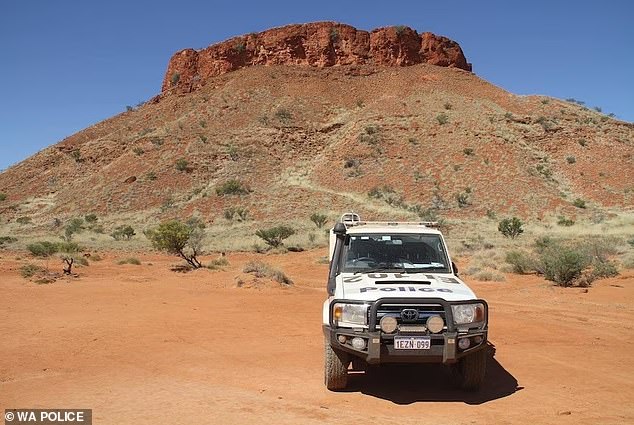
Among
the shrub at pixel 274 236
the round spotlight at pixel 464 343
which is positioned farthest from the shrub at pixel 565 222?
the round spotlight at pixel 464 343

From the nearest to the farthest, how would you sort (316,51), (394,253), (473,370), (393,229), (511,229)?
(473,370) < (394,253) < (393,229) < (511,229) < (316,51)

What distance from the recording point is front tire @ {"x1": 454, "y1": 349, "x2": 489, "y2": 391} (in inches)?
245

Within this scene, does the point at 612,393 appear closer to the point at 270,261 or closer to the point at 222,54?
the point at 270,261

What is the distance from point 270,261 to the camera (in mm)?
24531

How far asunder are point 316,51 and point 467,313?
7109 centimetres

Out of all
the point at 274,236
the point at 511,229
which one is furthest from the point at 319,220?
the point at 511,229

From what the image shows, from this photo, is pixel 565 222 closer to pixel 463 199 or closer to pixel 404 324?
pixel 463 199

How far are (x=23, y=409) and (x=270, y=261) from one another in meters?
18.9

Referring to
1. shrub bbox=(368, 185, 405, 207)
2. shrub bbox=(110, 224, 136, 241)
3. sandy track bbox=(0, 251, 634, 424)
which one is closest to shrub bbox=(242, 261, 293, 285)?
sandy track bbox=(0, 251, 634, 424)

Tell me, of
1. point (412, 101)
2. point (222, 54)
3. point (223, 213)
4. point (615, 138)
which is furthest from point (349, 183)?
point (222, 54)

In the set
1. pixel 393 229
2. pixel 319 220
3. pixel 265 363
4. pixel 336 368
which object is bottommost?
pixel 265 363

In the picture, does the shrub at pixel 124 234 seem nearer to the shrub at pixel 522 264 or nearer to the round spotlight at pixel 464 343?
the shrub at pixel 522 264

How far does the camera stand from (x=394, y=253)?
7.51m

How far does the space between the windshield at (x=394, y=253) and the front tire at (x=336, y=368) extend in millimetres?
1299
